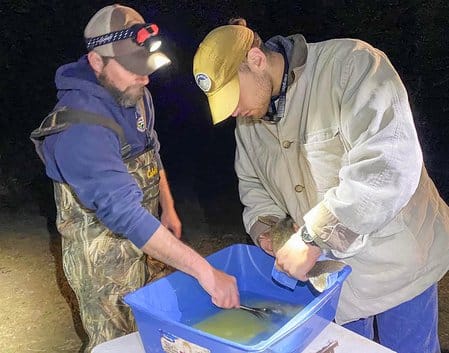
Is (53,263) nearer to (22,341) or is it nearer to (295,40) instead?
(22,341)

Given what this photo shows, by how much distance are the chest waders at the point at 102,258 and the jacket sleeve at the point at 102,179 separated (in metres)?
0.20

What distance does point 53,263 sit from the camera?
4633 millimetres

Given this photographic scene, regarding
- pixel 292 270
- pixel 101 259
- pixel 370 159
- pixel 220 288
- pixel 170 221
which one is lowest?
pixel 170 221

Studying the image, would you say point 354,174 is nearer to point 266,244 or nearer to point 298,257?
point 298,257

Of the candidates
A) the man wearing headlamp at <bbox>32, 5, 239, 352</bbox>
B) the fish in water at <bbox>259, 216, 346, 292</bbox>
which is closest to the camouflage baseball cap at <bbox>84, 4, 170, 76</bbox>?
the man wearing headlamp at <bbox>32, 5, 239, 352</bbox>

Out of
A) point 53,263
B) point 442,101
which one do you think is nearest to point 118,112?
point 53,263

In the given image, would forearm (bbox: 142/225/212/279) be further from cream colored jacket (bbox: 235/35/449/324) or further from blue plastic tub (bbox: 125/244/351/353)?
cream colored jacket (bbox: 235/35/449/324)

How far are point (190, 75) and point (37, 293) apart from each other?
13.6 feet

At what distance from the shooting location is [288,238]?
2123 millimetres

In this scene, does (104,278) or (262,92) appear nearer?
(262,92)

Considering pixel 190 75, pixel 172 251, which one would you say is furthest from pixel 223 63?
pixel 190 75

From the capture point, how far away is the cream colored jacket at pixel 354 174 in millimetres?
1765

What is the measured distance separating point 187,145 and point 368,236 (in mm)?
4971

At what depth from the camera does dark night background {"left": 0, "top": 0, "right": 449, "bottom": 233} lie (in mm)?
5844
